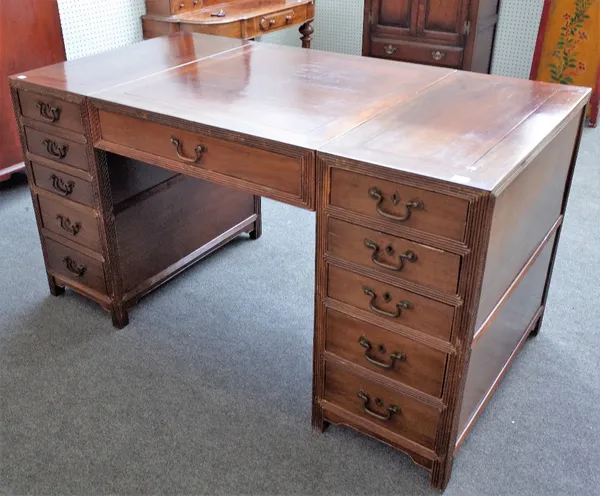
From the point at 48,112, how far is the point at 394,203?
122 cm

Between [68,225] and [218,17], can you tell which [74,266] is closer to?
[68,225]

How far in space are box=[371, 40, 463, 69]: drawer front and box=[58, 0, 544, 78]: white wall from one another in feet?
2.26

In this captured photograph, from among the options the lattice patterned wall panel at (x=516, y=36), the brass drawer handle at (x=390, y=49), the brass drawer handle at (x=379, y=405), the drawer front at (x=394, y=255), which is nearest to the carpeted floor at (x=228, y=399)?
the brass drawer handle at (x=379, y=405)

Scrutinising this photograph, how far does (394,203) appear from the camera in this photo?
1388 millimetres

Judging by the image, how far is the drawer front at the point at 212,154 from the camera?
1.54m

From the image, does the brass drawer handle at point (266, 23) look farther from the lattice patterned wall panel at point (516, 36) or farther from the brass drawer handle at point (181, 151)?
the brass drawer handle at point (181, 151)

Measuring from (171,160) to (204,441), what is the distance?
0.80m

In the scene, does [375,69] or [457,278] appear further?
[375,69]

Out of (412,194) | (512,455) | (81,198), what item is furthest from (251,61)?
(512,455)

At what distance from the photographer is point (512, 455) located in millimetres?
1755

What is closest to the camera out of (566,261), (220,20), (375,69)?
(375,69)

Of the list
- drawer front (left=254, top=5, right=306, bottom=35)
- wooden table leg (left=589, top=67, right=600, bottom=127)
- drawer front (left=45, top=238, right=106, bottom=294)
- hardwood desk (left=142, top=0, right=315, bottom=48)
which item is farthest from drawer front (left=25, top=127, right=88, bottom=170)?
wooden table leg (left=589, top=67, right=600, bottom=127)

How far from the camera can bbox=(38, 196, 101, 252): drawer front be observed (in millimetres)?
2137

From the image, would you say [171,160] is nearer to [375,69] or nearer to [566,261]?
[375,69]
